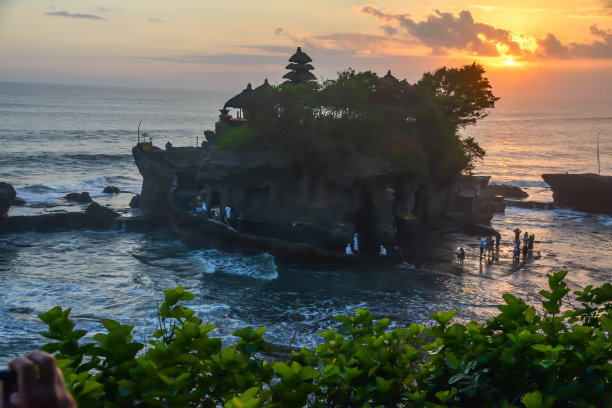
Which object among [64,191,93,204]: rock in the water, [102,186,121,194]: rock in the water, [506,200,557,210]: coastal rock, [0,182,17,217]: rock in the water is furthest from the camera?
[102,186,121,194]: rock in the water

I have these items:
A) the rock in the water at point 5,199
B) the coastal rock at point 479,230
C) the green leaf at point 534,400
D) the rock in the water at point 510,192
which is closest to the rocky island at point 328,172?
the coastal rock at point 479,230

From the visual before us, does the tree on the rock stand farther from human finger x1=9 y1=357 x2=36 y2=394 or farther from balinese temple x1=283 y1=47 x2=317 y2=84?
human finger x1=9 y1=357 x2=36 y2=394

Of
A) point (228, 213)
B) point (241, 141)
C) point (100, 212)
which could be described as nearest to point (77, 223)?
point (100, 212)

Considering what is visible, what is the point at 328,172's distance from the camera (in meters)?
31.8

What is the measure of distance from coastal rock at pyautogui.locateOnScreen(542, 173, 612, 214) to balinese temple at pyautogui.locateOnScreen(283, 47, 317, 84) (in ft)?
75.9

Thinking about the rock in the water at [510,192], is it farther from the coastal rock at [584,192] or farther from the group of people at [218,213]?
the group of people at [218,213]

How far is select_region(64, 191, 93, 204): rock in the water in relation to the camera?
49062 millimetres

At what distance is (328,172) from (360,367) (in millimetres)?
25576

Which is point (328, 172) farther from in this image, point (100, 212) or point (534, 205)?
point (534, 205)

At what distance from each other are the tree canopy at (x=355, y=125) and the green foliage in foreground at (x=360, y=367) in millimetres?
25558

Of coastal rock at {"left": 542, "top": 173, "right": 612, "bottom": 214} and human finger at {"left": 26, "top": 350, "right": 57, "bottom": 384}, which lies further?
coastal rock at {"left": 542, "top": 173, "right": 612, "bottom": 214}

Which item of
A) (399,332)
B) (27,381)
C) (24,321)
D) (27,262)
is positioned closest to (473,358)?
(399,332)

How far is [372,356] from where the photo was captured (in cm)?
647

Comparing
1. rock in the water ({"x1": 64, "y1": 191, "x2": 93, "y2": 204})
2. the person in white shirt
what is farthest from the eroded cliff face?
rock in the water ({"x1": 64, "y1": 191, "x2": 93, "y2": 204})
